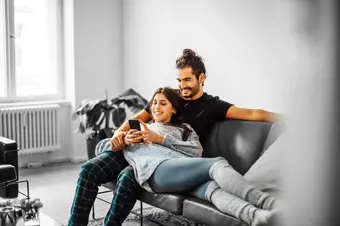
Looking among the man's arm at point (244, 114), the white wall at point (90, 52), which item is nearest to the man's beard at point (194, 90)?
the man's arm at point (244, 114)

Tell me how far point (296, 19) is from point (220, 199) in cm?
191

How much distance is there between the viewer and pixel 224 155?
273 cm

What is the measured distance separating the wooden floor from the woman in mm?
784

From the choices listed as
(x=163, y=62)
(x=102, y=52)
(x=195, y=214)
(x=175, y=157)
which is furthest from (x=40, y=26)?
(x=195, y=214)

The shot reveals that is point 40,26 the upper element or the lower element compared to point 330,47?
upper

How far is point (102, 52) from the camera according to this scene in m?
4.71

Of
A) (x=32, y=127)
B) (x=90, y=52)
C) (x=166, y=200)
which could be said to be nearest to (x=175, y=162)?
(x=166, y=200)

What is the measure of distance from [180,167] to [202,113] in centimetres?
52

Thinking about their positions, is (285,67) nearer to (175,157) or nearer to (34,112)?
(175,157)

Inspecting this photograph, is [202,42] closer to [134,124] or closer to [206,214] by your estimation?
[134,124]

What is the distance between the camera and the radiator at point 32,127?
4.27m

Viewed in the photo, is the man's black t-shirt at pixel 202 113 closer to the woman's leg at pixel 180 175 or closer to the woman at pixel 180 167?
the woman at pixel 180 167

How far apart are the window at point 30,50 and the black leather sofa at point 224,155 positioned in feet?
6.65

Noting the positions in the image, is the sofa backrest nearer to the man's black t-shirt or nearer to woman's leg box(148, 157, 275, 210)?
the man's black t-shirt
